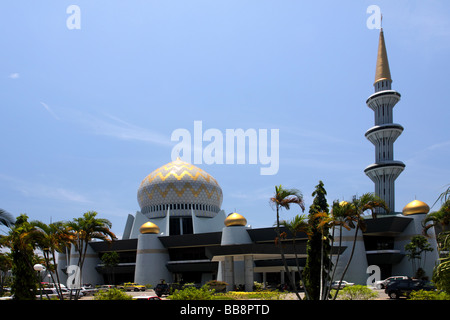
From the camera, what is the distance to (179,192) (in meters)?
67.8

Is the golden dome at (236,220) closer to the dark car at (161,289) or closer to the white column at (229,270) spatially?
the white column at (229,270)

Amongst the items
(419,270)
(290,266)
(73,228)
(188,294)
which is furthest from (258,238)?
(188,294)

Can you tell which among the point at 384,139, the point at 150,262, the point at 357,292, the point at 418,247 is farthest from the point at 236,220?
the point at 357,292

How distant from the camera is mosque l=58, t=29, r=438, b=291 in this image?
48.5 meters

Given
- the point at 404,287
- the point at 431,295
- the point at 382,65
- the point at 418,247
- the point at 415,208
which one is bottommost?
the point at 404,287

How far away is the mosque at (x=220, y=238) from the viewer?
48.5 metres

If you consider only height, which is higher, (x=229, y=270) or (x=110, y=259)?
(x=229, y=270)

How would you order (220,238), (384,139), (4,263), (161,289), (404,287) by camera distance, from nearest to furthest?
(404,287), (161,289), (4,263), (220,238), (384,139)

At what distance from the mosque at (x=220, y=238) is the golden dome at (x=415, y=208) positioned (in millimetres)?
106

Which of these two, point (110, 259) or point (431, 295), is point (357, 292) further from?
point (110, 259)

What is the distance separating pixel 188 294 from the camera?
1791 centimetres

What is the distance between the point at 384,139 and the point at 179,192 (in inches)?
1201
